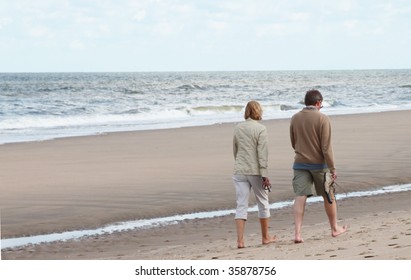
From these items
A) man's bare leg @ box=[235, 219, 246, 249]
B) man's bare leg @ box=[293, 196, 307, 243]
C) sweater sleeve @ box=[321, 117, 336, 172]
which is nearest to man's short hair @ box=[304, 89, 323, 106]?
sweater sleeve @ box=[321, 117, 336, 172]

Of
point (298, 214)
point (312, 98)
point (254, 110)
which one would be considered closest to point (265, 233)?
point (298, 214)

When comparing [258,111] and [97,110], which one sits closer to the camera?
[258,111]

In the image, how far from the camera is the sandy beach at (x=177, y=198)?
779cm

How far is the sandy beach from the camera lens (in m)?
7.79

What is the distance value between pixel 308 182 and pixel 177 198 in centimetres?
423

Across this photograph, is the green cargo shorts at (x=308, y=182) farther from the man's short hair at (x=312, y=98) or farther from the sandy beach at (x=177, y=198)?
the man's short hair at (x=312, y=98)

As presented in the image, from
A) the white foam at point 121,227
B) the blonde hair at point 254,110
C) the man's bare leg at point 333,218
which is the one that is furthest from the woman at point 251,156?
the white foam at point 121,227

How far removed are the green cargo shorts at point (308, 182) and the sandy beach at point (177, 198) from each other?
466 millimetres

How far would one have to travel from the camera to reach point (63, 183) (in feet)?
Answer: 43.4

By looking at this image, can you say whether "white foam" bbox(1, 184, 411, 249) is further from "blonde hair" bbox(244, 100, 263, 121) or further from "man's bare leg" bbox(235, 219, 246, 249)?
"blonde hair" bbox(244, 100, 263, 121)

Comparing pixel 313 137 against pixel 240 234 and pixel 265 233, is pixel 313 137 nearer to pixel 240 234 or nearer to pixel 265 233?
pixel 265 233
